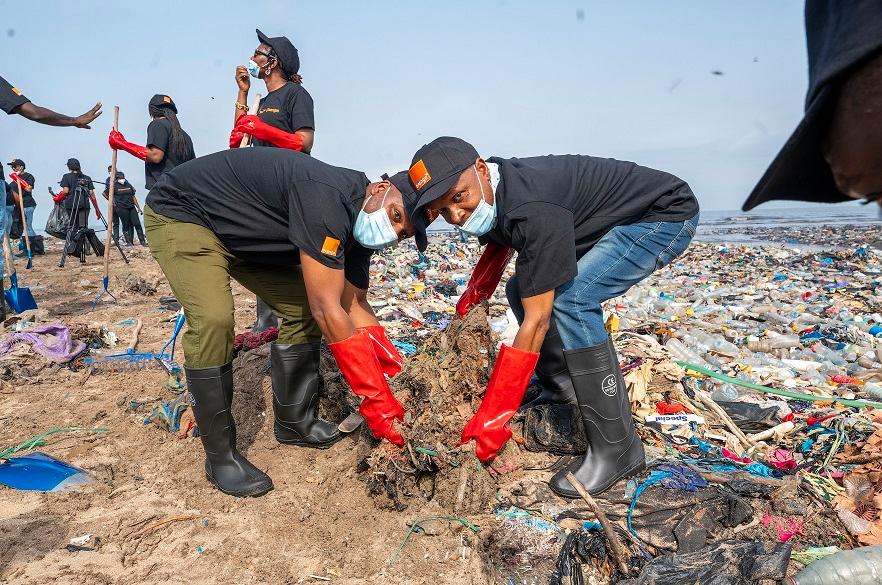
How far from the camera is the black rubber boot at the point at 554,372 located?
3160 millimetres

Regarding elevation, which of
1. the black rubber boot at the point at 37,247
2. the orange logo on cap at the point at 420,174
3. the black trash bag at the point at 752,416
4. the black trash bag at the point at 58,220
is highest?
the orange logo on cap at the point at 420,174

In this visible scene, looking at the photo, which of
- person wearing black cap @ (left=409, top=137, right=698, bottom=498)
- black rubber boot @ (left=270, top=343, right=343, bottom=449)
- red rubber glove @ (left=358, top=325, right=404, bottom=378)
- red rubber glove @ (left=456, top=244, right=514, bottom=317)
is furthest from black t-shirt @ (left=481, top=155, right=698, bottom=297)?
black rubber boot @ (left=270, top=343, right=343, bottom=449)

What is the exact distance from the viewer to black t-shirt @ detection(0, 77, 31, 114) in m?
4.50

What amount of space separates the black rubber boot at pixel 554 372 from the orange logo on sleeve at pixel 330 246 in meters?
1.33

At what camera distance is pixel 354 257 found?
3.23m

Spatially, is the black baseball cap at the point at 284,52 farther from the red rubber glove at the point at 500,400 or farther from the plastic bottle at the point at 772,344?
the plastic bottle at the point at 772,344

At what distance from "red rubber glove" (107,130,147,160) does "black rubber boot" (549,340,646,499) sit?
4.64 metres

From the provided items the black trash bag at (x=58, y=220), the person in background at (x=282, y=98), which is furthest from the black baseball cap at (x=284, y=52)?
the black trash bag at (x=58, y=220)

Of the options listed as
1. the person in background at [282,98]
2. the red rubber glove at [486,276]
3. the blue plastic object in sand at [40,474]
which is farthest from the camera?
the person in background at [282,98]

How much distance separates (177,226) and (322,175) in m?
0.83

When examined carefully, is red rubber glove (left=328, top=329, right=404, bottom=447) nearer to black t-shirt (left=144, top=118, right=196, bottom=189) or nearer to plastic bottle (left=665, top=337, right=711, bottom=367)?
plastic bottle (left=665, top=337, right=711, bottom=367)

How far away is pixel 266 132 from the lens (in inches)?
165

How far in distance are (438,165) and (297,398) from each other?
173 cm

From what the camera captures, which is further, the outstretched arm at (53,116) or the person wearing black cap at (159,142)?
the person wearing black cap at (159,142)
